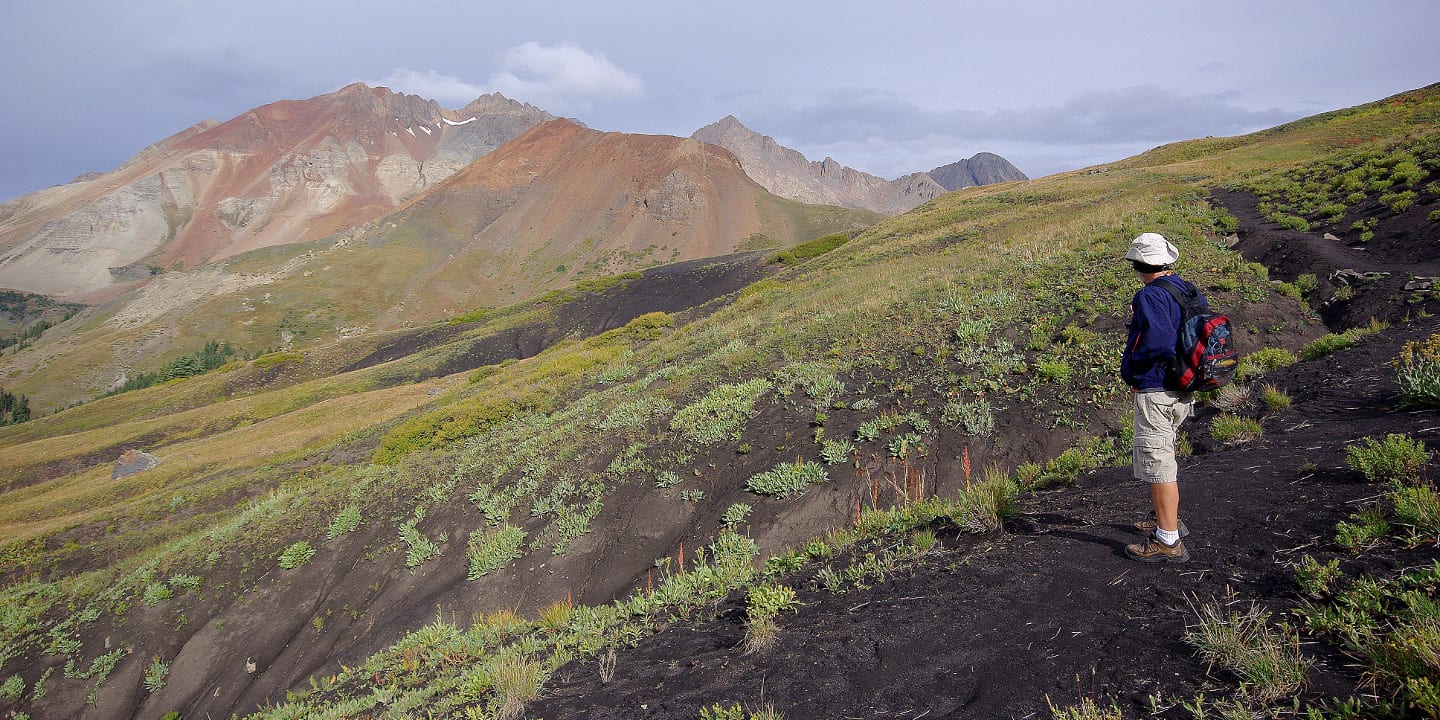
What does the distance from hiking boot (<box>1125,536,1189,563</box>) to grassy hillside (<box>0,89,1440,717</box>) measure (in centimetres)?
154

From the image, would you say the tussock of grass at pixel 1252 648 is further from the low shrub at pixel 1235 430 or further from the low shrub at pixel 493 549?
the low shrub at pixel 493 549

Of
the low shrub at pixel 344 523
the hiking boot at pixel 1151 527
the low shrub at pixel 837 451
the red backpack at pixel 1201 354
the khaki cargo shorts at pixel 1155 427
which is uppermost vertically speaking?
the red backpack at pixel 1201 354

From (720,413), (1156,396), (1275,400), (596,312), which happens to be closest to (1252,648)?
(1156,396)

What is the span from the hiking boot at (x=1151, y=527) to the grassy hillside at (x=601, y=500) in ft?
4.38

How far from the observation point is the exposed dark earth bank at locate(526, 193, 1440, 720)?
3.70 metres

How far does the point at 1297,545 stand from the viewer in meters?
4.31

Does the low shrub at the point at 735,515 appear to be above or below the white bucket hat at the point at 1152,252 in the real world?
below

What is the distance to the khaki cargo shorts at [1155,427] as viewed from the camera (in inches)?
195

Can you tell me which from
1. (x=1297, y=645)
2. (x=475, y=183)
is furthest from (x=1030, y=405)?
(x=475, y=183)

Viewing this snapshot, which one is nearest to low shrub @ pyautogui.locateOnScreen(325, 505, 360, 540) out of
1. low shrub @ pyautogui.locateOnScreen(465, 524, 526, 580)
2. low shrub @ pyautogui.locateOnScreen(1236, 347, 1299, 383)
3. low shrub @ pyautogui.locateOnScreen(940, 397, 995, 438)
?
low shrub @ pyautogui.locateOnScreen(465, 524, 526, 580)

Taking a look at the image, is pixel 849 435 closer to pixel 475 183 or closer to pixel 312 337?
pixel 312 337

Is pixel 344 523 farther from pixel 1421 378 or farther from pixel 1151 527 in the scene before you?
pixel 1421 378

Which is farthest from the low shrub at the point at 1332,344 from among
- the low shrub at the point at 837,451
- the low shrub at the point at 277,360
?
the low shrub at the point at 277,360

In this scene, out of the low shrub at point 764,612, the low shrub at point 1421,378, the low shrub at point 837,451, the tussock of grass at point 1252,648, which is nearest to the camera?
the tussock of grass at point 1252,648
